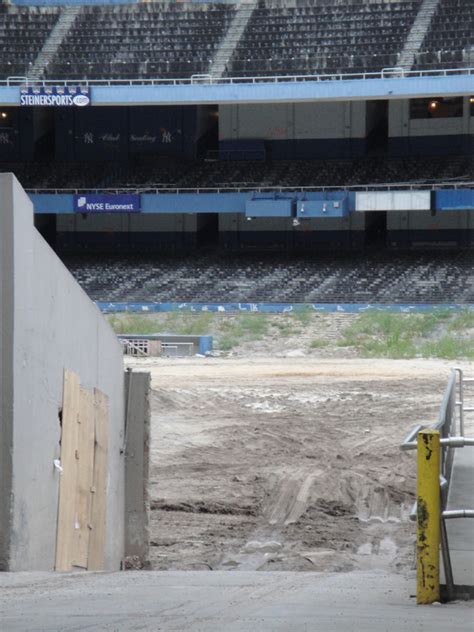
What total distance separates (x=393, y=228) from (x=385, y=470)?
3575 cm

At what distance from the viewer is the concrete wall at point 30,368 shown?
7.07 m

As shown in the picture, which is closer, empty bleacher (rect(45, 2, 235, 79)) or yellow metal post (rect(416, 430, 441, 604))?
yellow metal post (rect(416, 430, 441, 604))

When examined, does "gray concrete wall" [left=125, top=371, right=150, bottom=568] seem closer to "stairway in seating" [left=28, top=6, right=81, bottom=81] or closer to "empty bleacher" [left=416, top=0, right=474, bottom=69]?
"empty bleacher" [left=416, top=0, right=474, bottom=69]

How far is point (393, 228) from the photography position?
2087 inches

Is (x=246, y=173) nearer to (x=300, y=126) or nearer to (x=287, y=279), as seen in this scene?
(x=300, y=126)

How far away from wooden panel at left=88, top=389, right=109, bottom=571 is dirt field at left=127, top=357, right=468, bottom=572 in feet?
7.44

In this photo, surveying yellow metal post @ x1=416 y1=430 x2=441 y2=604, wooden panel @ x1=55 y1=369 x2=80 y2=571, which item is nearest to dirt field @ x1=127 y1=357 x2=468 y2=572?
wooden panel @ x1=55 y1=369 x2=80 y2=571

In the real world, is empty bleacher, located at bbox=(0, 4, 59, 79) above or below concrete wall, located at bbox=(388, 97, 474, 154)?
above

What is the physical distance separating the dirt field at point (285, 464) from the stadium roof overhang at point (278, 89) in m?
17.9

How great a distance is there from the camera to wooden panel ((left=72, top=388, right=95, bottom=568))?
29.5ft

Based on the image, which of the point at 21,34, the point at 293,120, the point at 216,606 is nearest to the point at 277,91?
the point at 293,120

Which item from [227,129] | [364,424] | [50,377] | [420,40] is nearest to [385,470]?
[364,424]

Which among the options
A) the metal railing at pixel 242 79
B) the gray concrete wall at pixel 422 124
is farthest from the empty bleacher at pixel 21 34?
the gray concrete wall at pixel 422 124

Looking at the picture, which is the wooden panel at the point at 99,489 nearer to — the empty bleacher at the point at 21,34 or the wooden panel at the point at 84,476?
the wooden panel at the point at 84,476
